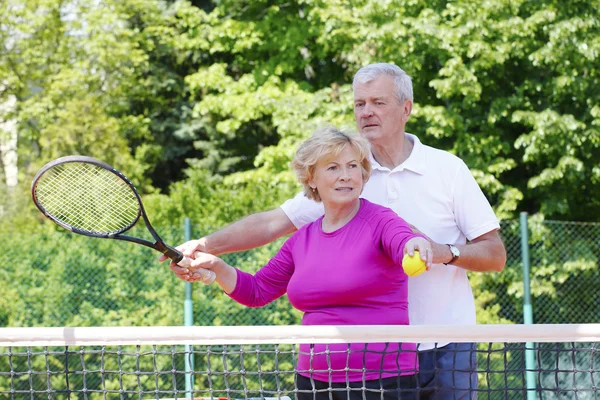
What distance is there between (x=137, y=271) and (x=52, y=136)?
863 centimetres

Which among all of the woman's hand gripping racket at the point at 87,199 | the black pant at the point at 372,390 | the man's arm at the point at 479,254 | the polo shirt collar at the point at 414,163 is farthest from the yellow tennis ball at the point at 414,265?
the woman's hand gripping racket at the point at 87,199

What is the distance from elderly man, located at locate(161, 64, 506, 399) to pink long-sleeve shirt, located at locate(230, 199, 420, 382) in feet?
0.87

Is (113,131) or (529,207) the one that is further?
(113,131)

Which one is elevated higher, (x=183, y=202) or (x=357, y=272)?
(x=183, y=202)

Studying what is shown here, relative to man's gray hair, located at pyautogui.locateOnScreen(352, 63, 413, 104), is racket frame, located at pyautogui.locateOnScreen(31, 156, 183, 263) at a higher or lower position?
lower

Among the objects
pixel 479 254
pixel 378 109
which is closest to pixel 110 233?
pixel 378 109

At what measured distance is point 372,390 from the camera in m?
3.05

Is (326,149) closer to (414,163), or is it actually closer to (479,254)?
(414,163)

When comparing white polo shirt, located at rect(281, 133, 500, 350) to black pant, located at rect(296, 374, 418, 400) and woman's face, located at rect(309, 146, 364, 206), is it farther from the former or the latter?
black pant, located at rect(296, 374, 418, 400)

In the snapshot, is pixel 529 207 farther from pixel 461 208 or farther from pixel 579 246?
pixel 461 208

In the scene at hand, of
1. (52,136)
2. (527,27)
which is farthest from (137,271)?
(52,136)

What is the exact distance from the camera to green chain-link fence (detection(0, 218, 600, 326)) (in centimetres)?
907

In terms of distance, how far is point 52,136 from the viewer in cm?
1708

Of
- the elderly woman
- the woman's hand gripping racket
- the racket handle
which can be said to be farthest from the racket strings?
the elderly woman
